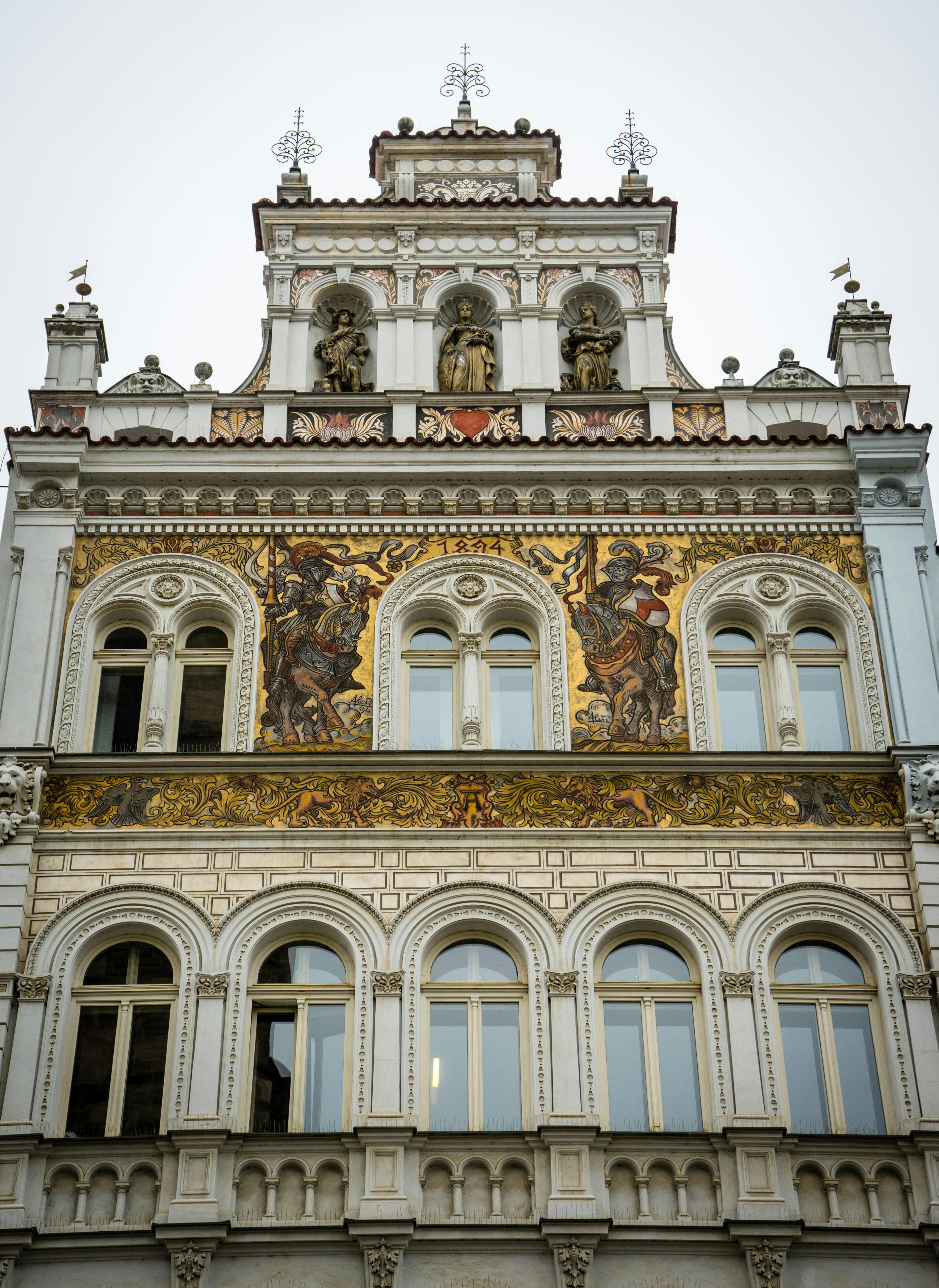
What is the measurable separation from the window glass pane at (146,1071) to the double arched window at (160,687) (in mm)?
2802

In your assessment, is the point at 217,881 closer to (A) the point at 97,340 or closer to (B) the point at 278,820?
(B) the point at 278,820

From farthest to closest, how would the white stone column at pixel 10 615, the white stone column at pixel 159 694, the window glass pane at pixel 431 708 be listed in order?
1. the window glass pane at pixel 431 708
2. the white stone column at pixel 10 615
3. the white stone column at pixel 159 694

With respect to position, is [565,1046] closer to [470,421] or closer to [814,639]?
[814,639]

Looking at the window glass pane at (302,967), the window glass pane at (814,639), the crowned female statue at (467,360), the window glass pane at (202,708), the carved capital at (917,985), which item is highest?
the crowned female statue at (467,360)

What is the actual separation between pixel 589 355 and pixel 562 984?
8.22 meters

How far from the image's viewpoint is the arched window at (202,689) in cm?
1920

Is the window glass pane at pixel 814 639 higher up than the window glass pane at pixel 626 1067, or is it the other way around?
the window glass pane at pixel 814 639

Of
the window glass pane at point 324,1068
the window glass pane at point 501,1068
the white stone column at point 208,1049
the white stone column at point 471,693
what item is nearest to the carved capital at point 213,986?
the white stone column at point 208,1049

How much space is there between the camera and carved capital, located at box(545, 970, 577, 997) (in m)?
17.4

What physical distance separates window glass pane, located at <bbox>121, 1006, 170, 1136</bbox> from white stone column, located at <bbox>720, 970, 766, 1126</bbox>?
523cm

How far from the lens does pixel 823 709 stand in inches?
772

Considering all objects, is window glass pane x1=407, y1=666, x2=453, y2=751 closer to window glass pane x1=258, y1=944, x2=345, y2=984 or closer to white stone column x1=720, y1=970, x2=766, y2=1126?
window glass pane x1=258, y1=944, x2=345, y2=984

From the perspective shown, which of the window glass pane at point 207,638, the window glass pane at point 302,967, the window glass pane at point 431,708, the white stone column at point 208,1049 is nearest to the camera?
the white stone column at point 208,1049

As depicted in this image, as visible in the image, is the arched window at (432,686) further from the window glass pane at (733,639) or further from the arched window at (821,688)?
the arched window at (821,688)
